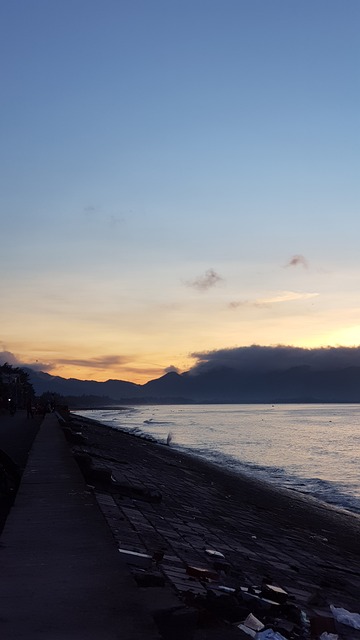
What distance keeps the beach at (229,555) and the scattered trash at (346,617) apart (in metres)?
Result: 0.13

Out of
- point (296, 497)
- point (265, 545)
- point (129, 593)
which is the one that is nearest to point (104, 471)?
point (265, 545)

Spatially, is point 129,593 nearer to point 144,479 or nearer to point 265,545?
point 265,545

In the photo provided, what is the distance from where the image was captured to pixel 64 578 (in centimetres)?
633

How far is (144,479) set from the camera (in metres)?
20.1

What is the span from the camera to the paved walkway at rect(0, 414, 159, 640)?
16.4 feet

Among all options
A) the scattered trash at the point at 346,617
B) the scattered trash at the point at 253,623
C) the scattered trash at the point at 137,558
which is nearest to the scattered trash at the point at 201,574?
the scattered trash at the point at 137,558

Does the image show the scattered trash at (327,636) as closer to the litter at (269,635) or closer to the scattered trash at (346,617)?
the litter at (269,635)

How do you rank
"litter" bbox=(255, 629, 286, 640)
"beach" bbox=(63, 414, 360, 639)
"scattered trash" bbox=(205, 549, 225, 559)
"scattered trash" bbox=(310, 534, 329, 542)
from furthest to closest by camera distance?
"scattered trash" bbox=(310, 534, 329, 542) < "scattered trash" bbox=(205, 549, 225, 559) < "beach" bbox=(63, 414, 360, 639) < "litter" bbox=(255, 629, 286, 640)

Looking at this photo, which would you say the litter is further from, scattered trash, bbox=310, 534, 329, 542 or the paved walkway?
scattered trash, bbox=310, 534, 329, 542

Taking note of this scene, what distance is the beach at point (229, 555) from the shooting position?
6359 millimetres

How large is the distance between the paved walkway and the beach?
318 millimetres

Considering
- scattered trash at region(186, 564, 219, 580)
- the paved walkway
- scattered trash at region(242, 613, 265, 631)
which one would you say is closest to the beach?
scattered trash at region(186, 564, 219, 580)

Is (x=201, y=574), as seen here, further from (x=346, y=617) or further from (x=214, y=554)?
(x=214, y=554)

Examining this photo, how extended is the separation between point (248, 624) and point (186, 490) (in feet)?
47.9
